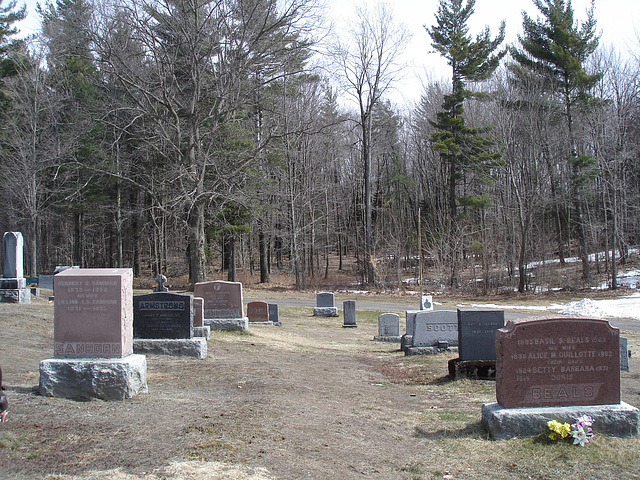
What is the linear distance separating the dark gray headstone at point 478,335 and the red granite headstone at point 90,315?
5122 millimetres

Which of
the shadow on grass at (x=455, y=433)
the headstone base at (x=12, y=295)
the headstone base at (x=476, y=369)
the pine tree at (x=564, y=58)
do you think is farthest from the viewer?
the pine tree at (x=564, y=58)

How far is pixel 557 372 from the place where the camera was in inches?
213

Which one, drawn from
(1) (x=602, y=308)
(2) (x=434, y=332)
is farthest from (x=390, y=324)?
(1) (x=602, y=308)

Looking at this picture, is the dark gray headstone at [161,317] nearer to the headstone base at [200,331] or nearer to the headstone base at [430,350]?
the headstone base at [200,331]

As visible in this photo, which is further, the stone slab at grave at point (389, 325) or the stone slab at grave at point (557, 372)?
the stone slab at grave at point (389, 325)

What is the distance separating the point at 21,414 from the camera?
18.0 feet

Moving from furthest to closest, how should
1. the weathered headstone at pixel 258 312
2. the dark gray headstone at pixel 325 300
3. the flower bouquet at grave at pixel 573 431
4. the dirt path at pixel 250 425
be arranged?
the dark gray headstone at pixel 325 300 → the weathered headstone at pixel 258 312 → the flower bouquet at grave at pixel 573 431 → the dirt path at pixel 250 425

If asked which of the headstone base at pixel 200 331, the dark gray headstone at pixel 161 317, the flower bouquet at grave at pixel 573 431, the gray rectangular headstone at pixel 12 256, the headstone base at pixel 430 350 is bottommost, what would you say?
the headstone base at pixel 430 350

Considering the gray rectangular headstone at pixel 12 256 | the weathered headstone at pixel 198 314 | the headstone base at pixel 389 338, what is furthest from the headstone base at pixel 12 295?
the headstone base at pixel 389 338

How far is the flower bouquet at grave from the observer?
498 cm

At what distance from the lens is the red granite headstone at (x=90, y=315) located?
6508 mm

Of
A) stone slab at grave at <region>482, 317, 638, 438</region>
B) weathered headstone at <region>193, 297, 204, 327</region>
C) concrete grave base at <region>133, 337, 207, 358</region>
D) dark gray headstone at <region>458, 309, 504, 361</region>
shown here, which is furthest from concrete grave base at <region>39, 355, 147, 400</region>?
weathered headstone at <region>193, 297, 204, 327</region>

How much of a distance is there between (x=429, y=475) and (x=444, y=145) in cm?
3222

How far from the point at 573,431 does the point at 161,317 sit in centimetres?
691
